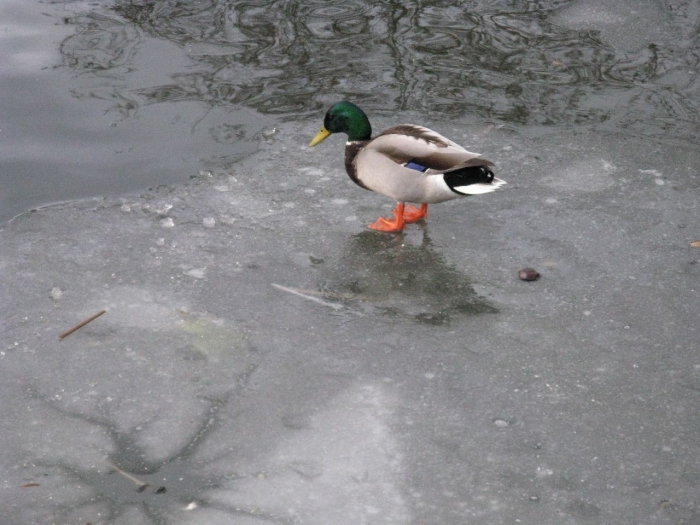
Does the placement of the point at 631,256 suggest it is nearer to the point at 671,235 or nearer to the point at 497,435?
the point at 671,235

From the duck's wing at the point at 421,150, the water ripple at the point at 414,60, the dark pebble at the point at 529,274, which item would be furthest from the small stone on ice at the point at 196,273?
the water ripple at the point at 414,60

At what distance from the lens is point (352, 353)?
145 inches

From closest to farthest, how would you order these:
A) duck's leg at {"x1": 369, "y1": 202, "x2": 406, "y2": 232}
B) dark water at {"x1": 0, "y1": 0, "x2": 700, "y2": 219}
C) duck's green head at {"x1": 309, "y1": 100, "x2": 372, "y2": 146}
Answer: duck's leg at {"x1": 369, "y1": 202, "x2": 406, "y2": 232}, duck's green head at {"x1": 309, "y1": 100, "x2": 372, "y2": 146}, dark water at {"x1": 0, "y1": 0, "x2": 700, "y2": 219}

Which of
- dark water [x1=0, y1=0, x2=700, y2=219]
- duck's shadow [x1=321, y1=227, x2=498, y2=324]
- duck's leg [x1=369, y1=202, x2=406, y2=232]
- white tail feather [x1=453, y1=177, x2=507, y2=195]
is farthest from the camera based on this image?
dark water [x1=0, y1=0, x2=700, y2=219]

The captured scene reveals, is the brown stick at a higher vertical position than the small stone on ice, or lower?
lower

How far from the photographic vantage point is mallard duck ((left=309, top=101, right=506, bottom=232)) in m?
4.27

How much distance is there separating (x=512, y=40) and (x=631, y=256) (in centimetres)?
282

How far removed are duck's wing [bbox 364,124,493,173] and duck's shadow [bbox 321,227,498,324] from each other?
389 mm

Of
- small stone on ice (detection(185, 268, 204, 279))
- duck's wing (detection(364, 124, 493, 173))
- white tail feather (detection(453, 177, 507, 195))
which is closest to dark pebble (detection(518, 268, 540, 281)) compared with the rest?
white tail feather (detection(453, 177, 507, 195))

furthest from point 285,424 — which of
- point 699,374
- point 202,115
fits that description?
point 202,115

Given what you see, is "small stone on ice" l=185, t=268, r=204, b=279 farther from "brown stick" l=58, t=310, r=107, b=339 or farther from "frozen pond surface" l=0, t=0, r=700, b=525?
"brown stick" l=58, t=310, r=107, b=339

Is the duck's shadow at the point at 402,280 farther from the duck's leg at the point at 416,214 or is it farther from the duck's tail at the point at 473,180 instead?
the duck's tail at the point at 473,180

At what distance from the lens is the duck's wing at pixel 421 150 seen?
4258mm

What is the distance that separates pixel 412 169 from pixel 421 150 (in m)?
0.10
